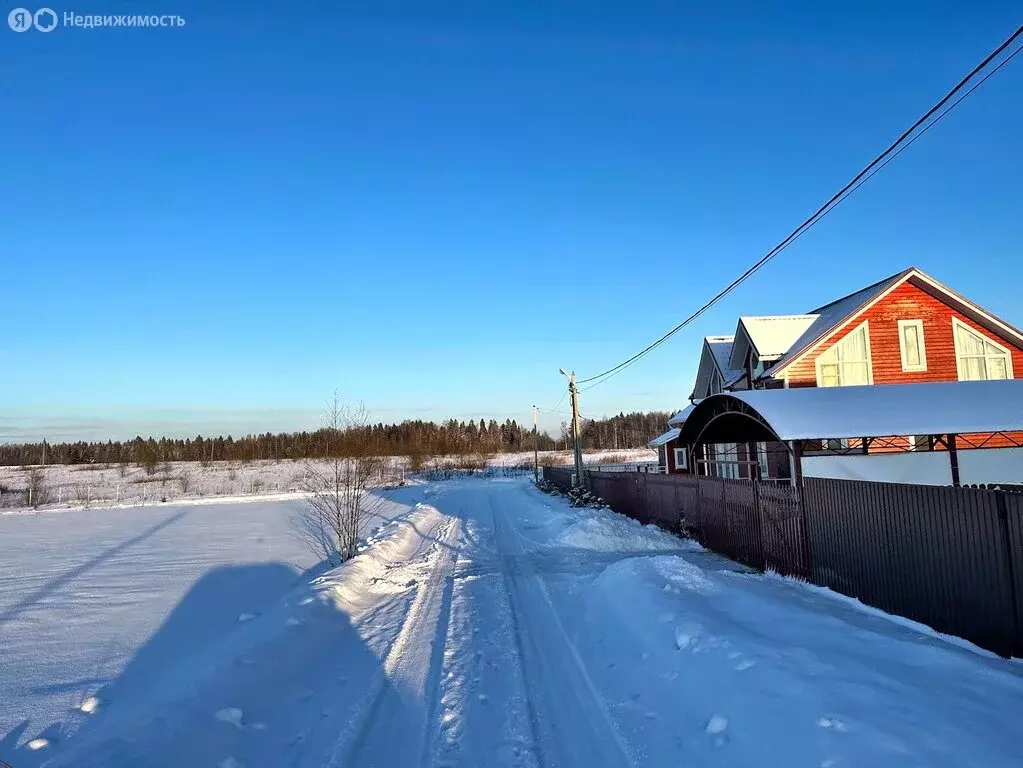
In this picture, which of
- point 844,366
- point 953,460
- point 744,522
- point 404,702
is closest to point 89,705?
point 404,702

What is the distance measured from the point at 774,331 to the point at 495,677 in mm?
21403

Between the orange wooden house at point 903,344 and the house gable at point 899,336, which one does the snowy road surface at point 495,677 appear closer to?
the orange wooden house at point 903,344

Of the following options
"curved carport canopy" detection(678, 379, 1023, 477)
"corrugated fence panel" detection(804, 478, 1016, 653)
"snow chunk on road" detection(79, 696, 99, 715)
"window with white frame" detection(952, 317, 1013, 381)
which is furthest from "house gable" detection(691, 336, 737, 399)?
"snow chunk on road" detection(79, 696, 99, 715)

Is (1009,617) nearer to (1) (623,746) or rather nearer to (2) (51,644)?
(1) (623,746)

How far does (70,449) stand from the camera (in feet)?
463

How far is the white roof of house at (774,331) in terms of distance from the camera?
23188 millimetres

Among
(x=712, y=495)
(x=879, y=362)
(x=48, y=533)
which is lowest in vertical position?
(x=48, y=533)

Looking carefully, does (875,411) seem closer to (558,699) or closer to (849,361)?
(849,361)

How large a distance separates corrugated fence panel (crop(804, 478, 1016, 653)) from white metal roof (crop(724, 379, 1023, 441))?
144 inches

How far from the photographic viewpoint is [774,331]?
23906mm

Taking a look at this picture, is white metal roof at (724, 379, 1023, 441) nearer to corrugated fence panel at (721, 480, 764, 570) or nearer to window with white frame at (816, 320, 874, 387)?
corrugated fence panel at (721, 480, 764, 570)

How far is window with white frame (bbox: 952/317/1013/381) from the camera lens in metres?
22.3

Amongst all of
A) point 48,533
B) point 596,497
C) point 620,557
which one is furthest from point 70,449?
point 620,557

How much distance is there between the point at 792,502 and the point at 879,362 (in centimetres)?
1495
